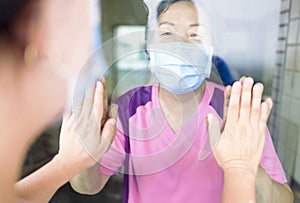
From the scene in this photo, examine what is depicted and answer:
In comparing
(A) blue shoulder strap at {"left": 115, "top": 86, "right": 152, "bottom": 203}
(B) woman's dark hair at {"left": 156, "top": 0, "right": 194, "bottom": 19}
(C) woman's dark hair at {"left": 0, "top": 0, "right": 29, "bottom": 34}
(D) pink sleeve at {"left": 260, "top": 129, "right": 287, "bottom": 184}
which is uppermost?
(B) woman's dark hair at {"left": 156, "top": 0, "right": 194, "bottom": 19}

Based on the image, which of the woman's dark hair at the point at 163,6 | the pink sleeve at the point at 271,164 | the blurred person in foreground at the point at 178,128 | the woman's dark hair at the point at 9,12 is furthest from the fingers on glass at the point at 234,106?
the woman's dark hair at the point at 9,12

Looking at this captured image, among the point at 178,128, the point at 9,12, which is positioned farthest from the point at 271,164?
the point at 9,12

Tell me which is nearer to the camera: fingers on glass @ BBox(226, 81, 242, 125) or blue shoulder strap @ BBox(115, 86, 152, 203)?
fingers on glass @ BBox(226, 81, 242, 125)

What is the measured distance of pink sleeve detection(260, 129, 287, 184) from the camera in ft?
2.71

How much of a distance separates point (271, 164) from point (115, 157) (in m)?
0.36

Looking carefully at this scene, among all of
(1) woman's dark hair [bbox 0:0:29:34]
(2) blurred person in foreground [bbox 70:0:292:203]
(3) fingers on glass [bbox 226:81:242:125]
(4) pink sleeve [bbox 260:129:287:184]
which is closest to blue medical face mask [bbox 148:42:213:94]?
(2) blurred person in foreground [bbox 70:0:292:203]

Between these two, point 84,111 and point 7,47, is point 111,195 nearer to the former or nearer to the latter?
point 84,111

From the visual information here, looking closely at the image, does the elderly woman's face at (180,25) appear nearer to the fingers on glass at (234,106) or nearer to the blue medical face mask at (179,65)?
the blue medical face mask at (179,65)

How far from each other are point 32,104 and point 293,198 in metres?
0.74

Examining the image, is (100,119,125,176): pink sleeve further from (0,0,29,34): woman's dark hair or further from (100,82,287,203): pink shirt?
(0,0,29,34): woman's dark hair

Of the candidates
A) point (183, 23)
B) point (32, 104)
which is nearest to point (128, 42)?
point (183, 23)

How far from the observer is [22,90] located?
1.58 feet

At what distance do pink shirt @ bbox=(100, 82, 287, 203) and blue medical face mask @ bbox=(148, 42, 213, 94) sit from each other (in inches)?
1.6

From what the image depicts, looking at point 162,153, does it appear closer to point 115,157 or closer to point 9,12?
point 115,157
